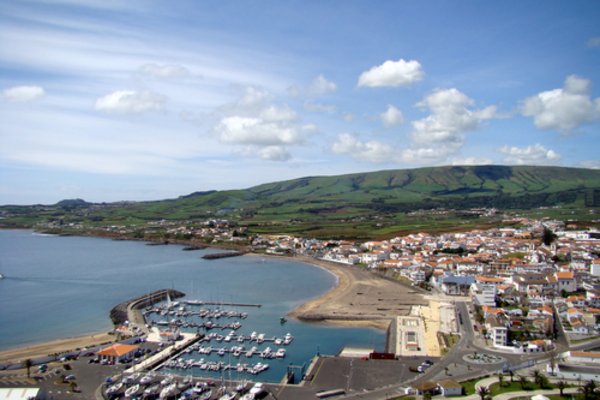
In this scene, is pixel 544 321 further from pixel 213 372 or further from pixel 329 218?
pixel 329 218

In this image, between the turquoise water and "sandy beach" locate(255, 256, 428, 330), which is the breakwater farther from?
"sandy beach" locate(255, 256, 428, 330)

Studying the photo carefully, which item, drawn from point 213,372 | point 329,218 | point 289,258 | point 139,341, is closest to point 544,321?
point 213,372

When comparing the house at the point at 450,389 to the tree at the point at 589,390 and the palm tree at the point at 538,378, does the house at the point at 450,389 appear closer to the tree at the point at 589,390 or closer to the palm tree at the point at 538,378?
the palm tree at the point at 538,378

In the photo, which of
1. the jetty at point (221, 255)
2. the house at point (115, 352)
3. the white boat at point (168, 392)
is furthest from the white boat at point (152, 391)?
the jetty at point (221, 255)

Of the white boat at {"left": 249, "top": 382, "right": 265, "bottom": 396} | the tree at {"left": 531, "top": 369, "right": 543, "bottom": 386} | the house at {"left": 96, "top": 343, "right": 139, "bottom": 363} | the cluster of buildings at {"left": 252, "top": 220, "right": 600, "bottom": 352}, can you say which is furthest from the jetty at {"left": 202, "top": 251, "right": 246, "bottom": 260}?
the tree at {"left": 531, "top": 369, "right": 543, "bottom": 386}

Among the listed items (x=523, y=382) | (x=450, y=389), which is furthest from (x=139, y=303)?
(x=523, y=382)
